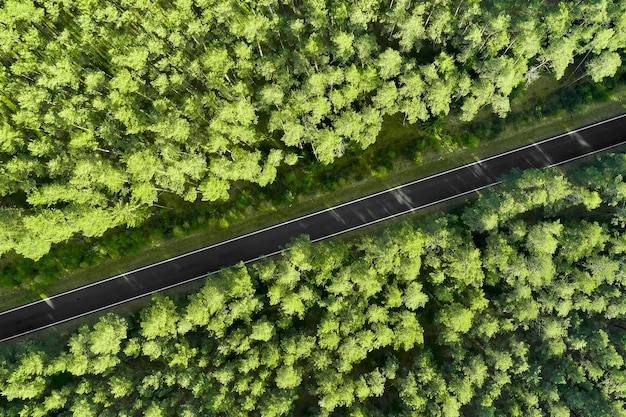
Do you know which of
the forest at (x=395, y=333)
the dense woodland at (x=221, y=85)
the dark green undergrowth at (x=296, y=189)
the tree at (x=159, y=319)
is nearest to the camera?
the tree at (x=159, y=319)

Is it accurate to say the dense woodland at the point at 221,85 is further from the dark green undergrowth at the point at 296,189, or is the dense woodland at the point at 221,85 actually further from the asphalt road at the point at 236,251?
the asphalt road at the point at 236,251

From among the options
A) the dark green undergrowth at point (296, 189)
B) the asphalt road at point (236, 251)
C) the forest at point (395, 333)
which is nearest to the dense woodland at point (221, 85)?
the dark green undergrowth at point (296, 189)

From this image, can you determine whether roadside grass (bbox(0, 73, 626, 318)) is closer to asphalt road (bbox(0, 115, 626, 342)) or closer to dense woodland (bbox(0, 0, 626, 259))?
asphalt road (bbox(0, 115, 626, 342))

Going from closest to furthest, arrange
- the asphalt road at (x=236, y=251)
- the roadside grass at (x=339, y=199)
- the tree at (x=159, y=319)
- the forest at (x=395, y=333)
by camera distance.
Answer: the tree at (x=159, y=319)
the forest at (x=395, y=333)
the roadside grass at (x=339, y=199)
the asphalt road at (x=236, y=251)

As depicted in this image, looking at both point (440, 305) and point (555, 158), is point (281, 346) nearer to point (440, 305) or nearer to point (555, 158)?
point (440, 305)

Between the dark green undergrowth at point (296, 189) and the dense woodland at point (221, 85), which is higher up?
the dense woodland at point (221, 85)

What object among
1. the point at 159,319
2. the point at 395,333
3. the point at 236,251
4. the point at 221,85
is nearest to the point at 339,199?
the point at 236,251

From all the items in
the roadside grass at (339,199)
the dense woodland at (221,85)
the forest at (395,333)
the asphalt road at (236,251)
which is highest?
the dense woodland at (221,85)
